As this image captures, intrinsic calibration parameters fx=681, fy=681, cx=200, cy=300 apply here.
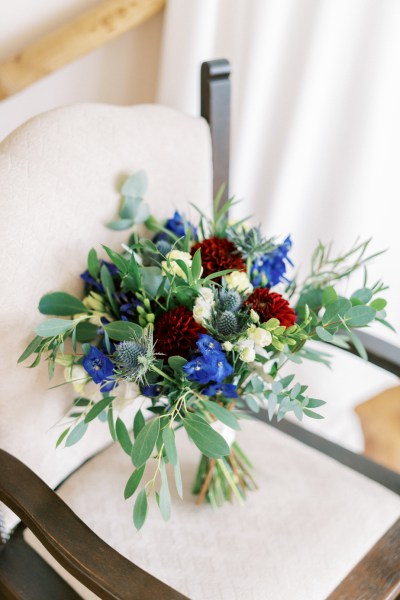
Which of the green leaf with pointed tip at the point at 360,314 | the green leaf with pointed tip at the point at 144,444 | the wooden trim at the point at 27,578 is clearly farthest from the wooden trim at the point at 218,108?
the wooden trim at the point at 27,578

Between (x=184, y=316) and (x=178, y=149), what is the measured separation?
1.11 feet

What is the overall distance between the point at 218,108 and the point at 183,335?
1.47 ft

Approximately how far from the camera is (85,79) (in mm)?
1304

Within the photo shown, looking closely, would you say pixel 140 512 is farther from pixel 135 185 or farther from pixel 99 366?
pixel 135 185

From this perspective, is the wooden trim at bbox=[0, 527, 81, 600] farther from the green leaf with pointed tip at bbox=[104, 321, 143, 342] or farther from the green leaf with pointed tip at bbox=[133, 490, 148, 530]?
the green leaf with pointed tip at bbox=[104, 321, 143, 342]

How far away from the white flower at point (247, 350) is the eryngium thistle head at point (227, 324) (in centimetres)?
2

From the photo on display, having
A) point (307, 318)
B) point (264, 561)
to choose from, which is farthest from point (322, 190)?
point (264, 561)

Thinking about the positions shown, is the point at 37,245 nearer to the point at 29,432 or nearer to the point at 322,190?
the point at 29,432

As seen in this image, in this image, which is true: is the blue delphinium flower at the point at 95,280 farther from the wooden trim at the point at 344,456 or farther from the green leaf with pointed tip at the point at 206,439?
the wooden trim at the point at 344,456

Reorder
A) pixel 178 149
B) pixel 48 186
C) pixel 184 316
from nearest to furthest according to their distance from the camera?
1. pixel 184 316
2. pixel 48 186
3. pixel 178 149

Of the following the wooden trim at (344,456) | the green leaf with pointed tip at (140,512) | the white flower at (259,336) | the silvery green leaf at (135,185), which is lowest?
the wooden trim at (344,456)

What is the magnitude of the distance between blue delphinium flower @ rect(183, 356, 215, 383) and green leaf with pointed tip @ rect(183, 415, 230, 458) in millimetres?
48

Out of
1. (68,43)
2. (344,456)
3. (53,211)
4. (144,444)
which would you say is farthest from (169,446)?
(68,43)

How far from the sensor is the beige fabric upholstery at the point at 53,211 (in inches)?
32.8
